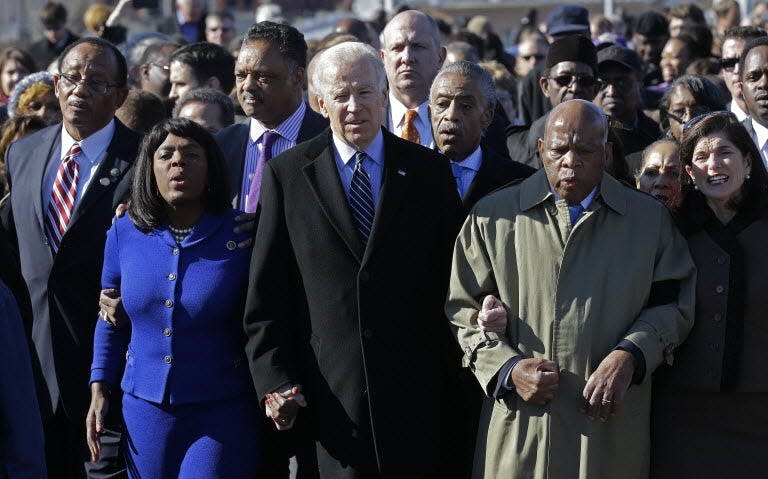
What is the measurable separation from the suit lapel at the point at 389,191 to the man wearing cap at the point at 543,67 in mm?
4551

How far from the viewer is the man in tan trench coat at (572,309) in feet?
16.6

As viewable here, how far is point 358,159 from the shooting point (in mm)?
5496

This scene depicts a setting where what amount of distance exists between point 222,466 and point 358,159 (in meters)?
1.38

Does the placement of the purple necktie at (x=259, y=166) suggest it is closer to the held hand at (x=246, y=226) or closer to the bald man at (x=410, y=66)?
the held hand at (x=246, y=226)

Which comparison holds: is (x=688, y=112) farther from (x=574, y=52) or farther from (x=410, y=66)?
(x=410, y=66)

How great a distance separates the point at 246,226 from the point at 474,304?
1.07m

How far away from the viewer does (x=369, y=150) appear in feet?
18.1

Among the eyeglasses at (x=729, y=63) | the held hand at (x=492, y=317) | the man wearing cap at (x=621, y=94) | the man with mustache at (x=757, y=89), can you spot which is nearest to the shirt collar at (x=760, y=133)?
the man with mustache at (x=757, y=89)

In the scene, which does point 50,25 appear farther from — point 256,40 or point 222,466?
point 222,466

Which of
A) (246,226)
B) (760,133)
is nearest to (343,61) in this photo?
(246,226)

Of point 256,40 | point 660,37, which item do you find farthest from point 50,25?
point 256,40

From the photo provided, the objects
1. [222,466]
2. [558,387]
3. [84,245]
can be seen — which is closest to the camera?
→ [558,387]

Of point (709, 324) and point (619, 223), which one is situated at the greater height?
point (619, 223)

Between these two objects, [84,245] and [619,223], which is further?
[84,245]
